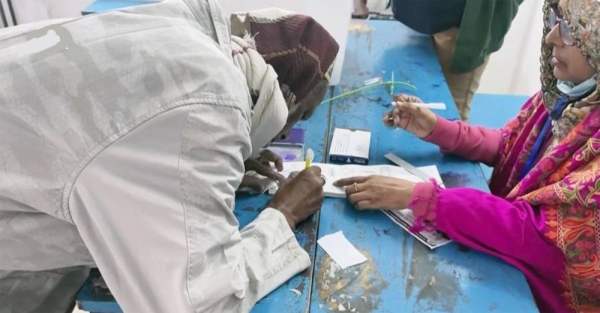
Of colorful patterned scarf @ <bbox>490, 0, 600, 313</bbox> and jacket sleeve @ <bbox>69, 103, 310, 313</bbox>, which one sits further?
colorful patterned scarf @ <bbox>490, 0, 600, 313</bbox>

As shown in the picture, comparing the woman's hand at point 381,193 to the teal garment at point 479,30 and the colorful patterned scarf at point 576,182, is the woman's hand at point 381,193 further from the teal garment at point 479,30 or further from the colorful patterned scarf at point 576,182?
the teal garment at point 479,30

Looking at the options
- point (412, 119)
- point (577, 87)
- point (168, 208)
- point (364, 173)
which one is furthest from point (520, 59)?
point (168, 208)

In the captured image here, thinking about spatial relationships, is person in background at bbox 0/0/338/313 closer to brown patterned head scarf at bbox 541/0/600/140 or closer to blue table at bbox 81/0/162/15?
brown patterned head scarf at bbox 541/0/600/140

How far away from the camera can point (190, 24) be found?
84 cm

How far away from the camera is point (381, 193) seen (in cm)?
117

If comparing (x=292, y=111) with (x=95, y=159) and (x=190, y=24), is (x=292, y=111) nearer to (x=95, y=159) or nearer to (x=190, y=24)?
(x=190, y=24)

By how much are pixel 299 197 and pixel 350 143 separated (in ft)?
1.18

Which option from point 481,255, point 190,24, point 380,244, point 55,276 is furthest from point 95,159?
point 481,255

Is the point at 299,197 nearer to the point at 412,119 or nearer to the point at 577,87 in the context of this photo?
the point at 412,119

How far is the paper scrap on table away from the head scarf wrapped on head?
0.82 ft

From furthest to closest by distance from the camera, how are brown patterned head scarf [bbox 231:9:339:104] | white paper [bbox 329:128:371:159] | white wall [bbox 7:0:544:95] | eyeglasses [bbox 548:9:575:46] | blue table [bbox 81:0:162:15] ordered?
white wall [bbox 7:0:544:95], blue table [bbox 81:0:162:15], white paper [bbox 329:128:371:159], eyeglasses [bbox 548:9:575:46], brown patterned head scarf [bbox 231:9:339:104]

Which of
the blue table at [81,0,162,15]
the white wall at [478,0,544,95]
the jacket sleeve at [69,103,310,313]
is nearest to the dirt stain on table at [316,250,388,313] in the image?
the jacket sleeve at [69,103,310,313]

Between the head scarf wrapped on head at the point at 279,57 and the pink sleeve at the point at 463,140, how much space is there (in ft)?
1.44

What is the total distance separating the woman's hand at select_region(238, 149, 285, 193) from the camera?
1204 millimetres
